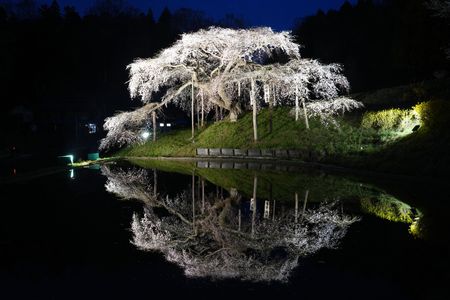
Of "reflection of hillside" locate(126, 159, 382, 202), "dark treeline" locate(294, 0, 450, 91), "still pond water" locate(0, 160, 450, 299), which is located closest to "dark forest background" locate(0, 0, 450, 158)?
→ "dark treeline" locate(294, 0, 450, 91)

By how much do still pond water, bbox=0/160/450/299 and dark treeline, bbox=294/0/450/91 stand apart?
51.1 feet

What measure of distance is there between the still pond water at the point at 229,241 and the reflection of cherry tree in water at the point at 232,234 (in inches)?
1.2

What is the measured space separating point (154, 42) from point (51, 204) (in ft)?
186

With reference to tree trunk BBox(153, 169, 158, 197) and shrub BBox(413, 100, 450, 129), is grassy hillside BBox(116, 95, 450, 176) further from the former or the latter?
tree trunk BBox(153, 169, 158, 197)

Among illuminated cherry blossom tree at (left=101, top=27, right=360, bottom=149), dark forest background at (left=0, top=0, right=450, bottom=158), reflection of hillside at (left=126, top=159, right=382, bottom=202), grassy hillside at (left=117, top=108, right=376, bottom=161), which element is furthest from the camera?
dark forest background at (left=0, top=0, right=450, bottom=158)

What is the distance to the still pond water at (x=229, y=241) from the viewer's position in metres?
7.92

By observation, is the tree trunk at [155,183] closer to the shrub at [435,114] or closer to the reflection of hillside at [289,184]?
the reflection of hillside at [289,184]

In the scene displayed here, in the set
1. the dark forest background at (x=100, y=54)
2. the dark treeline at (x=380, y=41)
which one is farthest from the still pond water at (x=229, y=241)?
the dark forest background at (x=100, y=54)

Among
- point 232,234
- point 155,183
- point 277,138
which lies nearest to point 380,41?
point 277,138

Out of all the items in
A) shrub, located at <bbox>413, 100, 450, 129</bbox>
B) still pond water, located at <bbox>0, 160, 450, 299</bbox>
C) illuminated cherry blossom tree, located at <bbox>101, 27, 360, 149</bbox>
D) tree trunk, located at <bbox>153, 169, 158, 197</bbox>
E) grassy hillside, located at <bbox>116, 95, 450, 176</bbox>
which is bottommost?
still pond water, located at <bbox>0, 160, 450, 299</bbox>

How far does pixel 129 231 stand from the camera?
11.8 metres

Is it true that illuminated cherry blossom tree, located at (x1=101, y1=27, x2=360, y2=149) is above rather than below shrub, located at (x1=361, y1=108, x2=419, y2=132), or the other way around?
above

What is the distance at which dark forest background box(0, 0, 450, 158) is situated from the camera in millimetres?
45312

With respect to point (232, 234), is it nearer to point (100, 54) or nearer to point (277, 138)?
point (277, 138)
